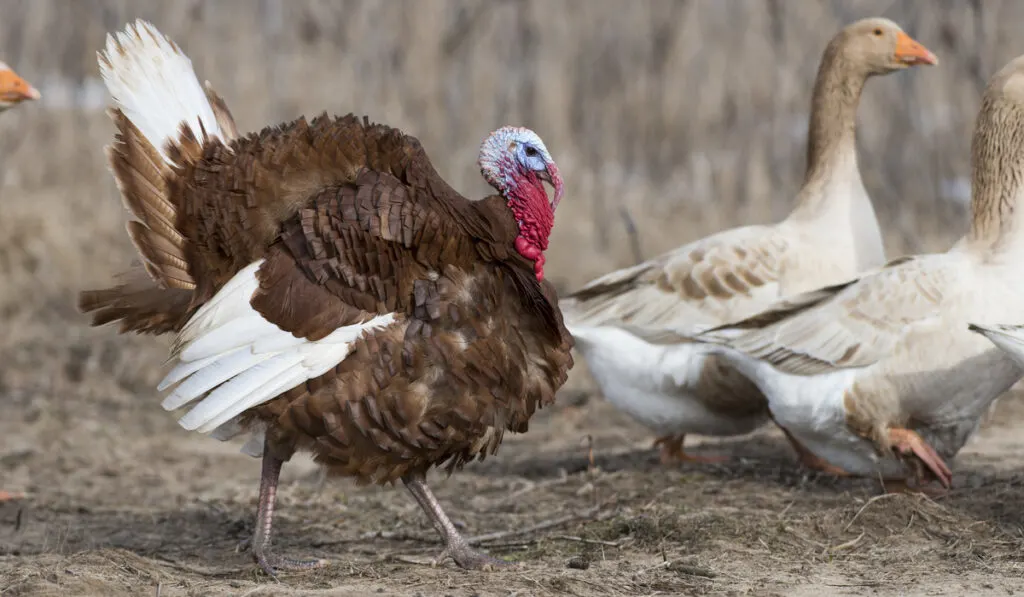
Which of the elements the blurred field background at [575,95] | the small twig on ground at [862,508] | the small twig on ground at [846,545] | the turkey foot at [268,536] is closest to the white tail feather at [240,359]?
the turkey foot at [268,536]

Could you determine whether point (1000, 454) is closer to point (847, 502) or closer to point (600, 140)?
point (847, 502)

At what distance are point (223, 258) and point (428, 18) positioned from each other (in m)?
7.78

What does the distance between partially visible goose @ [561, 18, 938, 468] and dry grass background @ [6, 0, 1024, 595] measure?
345 cm

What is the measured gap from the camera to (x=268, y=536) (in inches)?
182

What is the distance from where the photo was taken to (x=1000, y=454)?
6578 mm

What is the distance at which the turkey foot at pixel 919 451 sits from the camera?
5.54 metres

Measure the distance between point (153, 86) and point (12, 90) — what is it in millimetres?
3339

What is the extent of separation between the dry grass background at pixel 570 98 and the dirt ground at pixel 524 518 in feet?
10.8

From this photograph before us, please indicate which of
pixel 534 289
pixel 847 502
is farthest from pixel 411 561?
pixel 847 502

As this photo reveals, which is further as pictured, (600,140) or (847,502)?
(600,140)

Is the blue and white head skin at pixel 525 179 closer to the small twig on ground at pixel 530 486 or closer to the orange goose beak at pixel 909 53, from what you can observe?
the small twig on ground at pixel 530 486

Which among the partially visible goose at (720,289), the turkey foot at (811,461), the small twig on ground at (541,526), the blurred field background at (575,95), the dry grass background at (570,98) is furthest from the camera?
the blurred field background at (575,95)

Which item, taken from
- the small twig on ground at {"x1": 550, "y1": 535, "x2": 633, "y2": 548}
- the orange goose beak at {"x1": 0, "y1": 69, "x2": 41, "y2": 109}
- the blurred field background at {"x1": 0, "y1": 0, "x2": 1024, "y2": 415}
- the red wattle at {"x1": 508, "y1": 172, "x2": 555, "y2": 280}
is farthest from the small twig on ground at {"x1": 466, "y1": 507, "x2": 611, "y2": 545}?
the blurred field background at {"x1": 0, "y1": 0, "x2": 1024, "y2": 415}

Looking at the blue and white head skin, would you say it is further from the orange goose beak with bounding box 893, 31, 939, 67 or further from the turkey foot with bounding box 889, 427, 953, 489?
the orange goose beak with bounding box 893, 31, 939, 67
